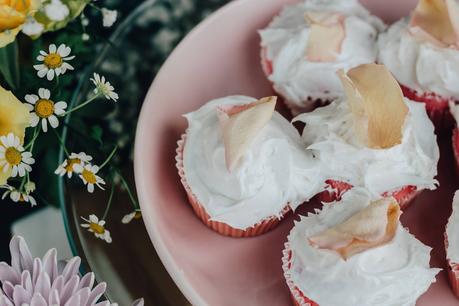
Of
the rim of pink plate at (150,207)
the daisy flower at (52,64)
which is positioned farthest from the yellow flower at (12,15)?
the rim of pink plate at (150,207)

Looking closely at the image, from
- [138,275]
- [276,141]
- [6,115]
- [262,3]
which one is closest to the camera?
[6,115]

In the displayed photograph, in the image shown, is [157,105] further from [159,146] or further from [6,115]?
[6,115]

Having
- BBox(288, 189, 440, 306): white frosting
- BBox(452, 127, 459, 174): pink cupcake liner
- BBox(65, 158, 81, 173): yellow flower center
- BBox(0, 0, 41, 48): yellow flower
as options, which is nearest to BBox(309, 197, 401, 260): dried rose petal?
BBox(288, 189, 440, 306): white frosting

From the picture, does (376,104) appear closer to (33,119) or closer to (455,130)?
(455,130)

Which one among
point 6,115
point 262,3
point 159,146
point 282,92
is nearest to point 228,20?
point 262,3

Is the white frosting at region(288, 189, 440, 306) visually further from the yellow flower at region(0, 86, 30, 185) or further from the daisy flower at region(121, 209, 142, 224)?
the yellow flower at region(0, 86, 30, 185)

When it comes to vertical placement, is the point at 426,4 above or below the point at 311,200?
above
